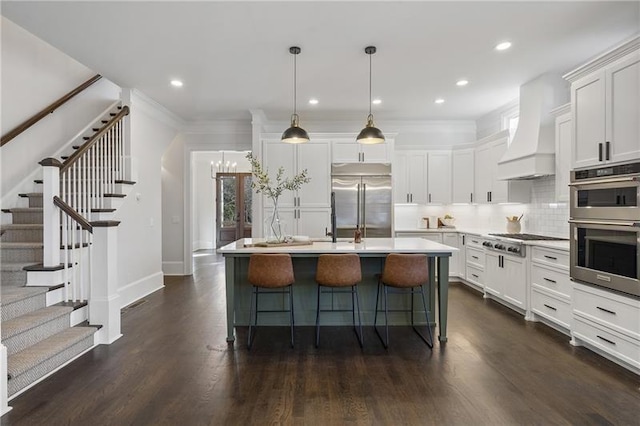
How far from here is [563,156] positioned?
4113 millimetres

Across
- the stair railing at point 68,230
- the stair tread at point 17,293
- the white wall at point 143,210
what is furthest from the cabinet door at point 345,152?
the stair tread at point 17,293

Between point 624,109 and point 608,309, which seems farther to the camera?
point 608,309

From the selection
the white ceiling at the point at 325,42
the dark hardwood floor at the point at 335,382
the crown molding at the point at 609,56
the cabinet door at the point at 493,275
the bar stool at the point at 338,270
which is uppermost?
the white ceiling at the point at 325,42

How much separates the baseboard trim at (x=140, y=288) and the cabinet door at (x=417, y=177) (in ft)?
15.1

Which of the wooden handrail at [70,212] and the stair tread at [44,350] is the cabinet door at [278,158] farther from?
the stair tread at [44,350]

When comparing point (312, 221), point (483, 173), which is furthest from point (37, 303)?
point (483, 173)

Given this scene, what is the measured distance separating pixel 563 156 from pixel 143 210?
5739 mm

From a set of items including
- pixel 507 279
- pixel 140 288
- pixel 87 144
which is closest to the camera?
pixel 87 144

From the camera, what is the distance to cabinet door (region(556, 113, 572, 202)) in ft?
13.2

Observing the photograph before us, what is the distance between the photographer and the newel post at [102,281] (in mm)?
3352

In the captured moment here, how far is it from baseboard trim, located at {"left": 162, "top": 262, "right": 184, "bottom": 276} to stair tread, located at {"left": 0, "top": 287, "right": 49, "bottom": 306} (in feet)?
11.7

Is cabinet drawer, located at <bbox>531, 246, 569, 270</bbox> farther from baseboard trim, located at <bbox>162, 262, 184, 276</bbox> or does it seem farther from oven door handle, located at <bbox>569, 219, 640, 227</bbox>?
baseboard trim, located at <bbox>162, 262, 184, 276</bbox>

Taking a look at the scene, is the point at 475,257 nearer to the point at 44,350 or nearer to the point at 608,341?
the point at 608,341

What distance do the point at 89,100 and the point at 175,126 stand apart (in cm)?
133
